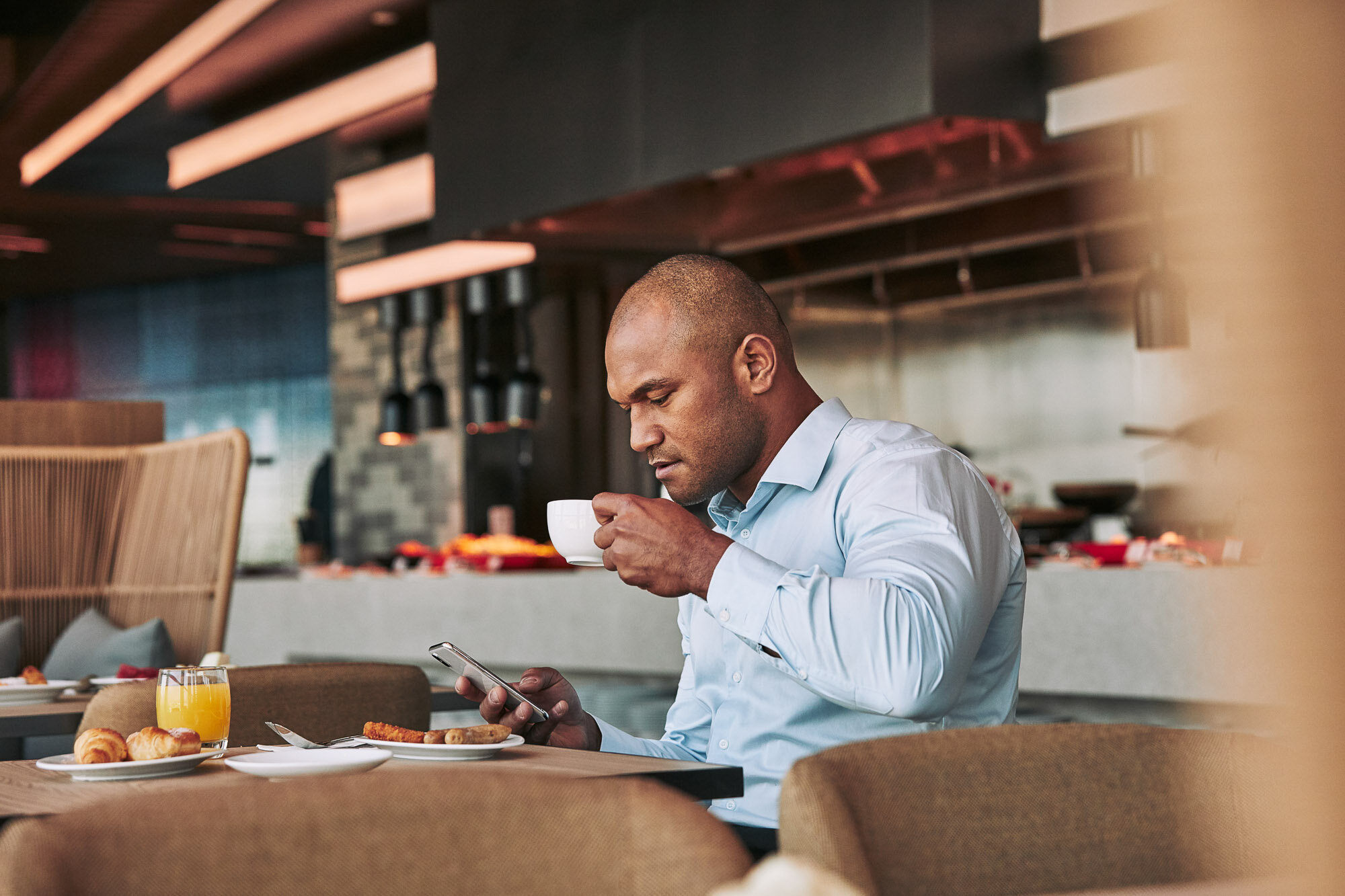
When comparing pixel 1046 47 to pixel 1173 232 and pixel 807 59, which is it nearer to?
pixel 807 59

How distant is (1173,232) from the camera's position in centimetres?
Result: 26

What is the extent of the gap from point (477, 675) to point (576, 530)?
0.62 ft

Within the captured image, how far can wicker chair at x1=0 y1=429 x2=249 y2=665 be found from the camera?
3402 mm

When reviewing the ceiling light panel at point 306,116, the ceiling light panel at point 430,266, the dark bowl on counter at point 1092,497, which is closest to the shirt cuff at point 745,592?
the dark bowl on counter at point 1092,497

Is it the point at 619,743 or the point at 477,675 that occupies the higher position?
the point at 477,675

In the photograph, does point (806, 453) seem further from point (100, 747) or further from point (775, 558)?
point (100, 747)

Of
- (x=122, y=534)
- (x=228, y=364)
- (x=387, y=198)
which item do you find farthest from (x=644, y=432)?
(x=228, y=364)

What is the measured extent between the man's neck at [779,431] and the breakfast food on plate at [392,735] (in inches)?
19.7

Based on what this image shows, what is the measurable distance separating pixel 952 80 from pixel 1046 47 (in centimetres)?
42

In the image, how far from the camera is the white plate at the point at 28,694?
2232 mm

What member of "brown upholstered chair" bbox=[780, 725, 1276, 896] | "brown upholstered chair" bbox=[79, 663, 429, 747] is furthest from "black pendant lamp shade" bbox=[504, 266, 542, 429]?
"brown upholstered chair" bbox=[780, 725, 1276, 896]

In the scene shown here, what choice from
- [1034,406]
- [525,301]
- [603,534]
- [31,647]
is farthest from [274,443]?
[603,534]

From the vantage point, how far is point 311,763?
1224mm

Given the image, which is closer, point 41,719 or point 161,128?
point 41,719
